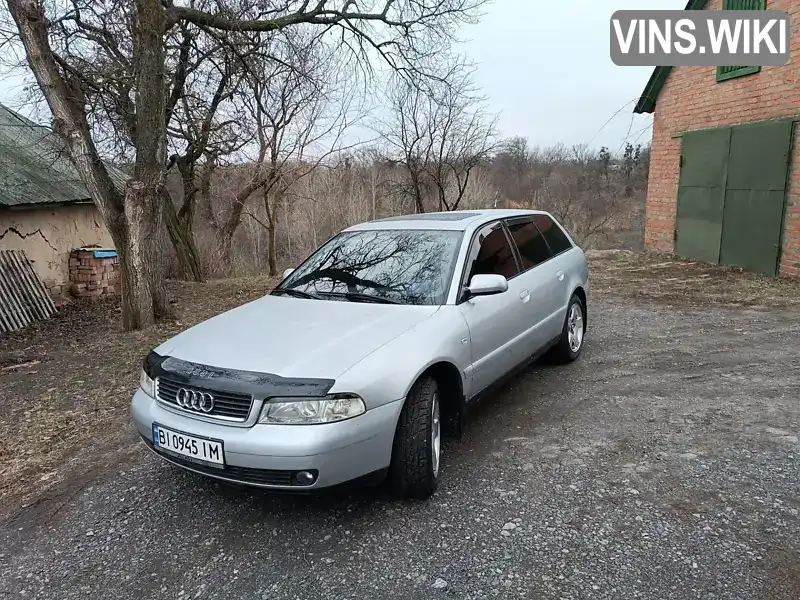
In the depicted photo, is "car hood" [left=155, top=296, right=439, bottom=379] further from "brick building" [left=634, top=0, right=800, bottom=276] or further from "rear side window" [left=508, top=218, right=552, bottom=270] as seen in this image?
"brick building" [left=634, top=0, right=800, bottom=276]

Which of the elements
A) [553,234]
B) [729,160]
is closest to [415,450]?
[553,234]

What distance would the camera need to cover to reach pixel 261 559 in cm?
262

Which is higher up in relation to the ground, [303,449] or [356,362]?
[356,362]

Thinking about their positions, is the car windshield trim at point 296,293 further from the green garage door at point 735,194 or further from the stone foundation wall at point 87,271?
the green garage door at point 735,194

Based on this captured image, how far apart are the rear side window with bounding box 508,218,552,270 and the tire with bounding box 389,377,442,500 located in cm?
193

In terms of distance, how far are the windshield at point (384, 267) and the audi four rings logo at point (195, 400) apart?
123 centimetres

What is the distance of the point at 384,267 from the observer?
155 inches

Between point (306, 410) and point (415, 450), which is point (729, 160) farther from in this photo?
point (306, 410)

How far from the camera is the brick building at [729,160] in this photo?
29.5ft

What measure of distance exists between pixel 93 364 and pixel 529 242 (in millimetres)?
4653

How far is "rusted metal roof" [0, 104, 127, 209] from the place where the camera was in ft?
27.9

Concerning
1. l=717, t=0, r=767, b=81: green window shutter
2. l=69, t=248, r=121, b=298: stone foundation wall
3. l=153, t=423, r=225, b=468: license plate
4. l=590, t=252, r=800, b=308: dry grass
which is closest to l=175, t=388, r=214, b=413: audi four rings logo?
l=153, t=423, r=225, b=468: license plate

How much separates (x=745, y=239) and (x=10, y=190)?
11985 mm

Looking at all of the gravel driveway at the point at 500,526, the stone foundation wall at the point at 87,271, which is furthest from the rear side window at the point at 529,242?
the stone foundation wall at the point at 87,271
